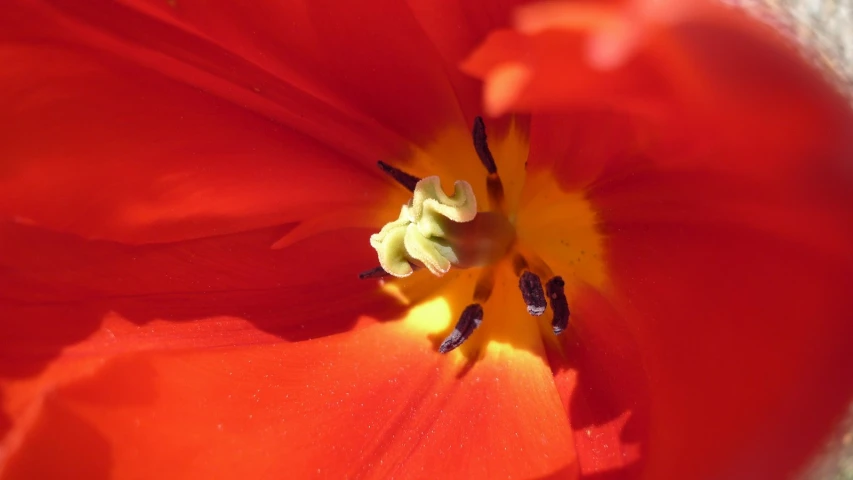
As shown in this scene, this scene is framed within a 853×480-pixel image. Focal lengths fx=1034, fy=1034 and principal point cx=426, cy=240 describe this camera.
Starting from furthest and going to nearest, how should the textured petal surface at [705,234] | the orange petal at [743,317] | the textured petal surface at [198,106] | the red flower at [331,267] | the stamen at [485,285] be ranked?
the stamen at [485,285] < the textured petal surface at [198,106] < the red flower at [331,267] < the orange petal at [743,317] < the textured petal surface at [705,234]

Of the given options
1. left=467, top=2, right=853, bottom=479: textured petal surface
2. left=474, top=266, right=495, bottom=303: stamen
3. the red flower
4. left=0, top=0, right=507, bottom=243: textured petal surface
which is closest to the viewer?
left=467, top=2, right=853, bottom=479: textured petal surface

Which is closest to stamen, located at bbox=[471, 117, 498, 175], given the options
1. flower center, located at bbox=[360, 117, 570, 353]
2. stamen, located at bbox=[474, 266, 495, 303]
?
flower center, located at bbox=[360, 117, 570, 353]

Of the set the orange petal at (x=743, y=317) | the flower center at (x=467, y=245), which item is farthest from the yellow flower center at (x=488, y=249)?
the orange petal at (x=743, y=317)

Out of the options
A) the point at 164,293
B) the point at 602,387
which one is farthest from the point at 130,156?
the point at 602,387

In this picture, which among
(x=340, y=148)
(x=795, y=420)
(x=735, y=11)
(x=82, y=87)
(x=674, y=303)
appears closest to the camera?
(x=735, y=11)

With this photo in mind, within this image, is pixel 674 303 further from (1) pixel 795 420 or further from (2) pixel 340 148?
(2) pixel 340 148

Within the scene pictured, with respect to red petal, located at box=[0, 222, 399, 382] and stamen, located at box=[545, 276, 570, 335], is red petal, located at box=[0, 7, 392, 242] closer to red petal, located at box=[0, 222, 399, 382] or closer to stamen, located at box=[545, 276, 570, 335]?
red petal, located at box=[0, 222, 399, 382]

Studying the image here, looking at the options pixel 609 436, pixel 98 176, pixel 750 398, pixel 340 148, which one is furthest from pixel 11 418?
pixel 750 398

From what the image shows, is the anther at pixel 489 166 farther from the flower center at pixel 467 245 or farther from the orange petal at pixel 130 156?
the orange petal at pixel 130 156
